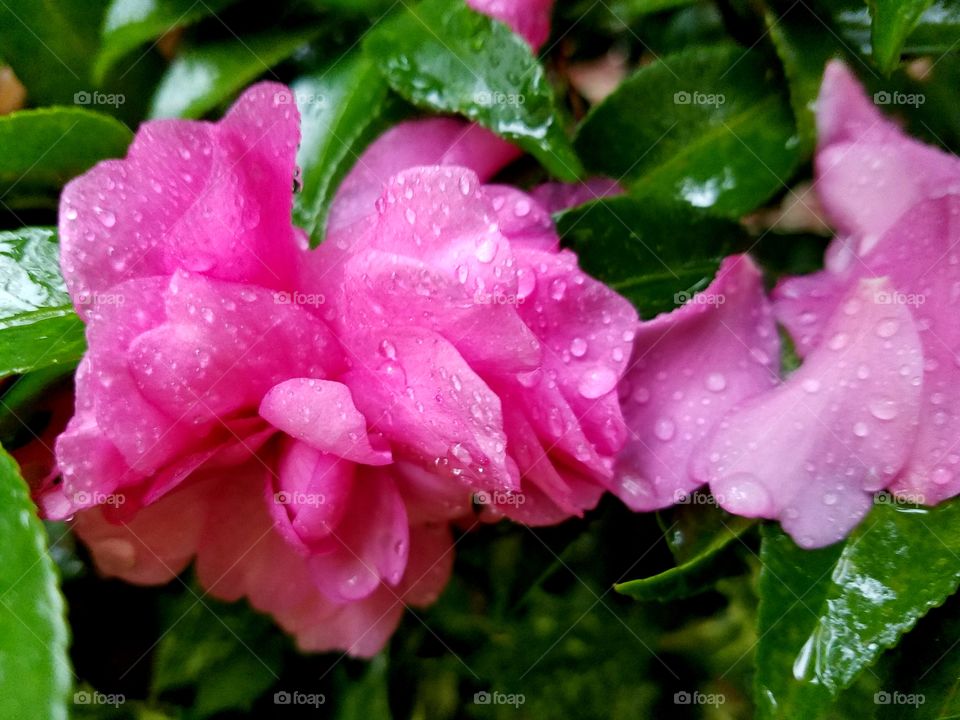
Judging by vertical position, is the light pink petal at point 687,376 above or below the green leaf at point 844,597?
above

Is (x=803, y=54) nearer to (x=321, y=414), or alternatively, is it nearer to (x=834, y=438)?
(x=834, y=438)

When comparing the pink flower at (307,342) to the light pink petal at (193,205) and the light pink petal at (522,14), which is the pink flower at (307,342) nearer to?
the light pink petal at (193,205)

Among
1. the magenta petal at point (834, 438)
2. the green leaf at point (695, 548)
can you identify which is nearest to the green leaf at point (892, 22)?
the magenta petal at point (834, 438)

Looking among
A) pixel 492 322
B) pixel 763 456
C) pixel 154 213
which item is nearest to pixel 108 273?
pixel 154 213

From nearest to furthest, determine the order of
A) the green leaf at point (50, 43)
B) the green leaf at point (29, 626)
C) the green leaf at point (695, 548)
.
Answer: the green leaf at point (29, 626)
the green leaf at point (695, 548)
the green leaf at point (50, 43)

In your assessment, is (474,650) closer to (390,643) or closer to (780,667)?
(390,643)

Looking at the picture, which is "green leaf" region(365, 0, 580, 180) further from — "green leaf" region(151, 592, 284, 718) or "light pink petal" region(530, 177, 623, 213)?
"green leaf" region(151, 592, 284, 718)
